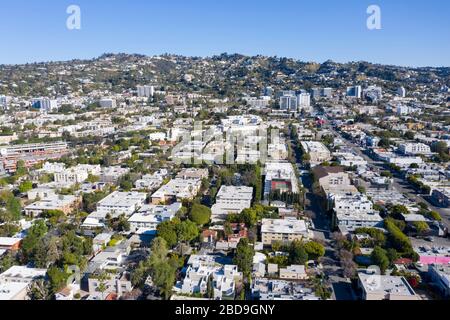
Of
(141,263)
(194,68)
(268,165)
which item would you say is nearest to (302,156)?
(268,165)

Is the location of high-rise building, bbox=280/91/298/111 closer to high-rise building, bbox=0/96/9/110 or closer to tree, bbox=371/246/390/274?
high-rise building, bbox=0/96/9/110

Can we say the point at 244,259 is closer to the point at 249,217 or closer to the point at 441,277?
the point at 249,217

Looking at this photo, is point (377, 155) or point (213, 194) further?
point (377, 155)

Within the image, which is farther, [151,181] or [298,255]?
[151,181]

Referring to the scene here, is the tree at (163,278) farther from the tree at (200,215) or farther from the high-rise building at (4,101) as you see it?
the high-rise building at (4,101)

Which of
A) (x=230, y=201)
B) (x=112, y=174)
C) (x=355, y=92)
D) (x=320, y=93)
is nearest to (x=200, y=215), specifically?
(x=230, y=201)
